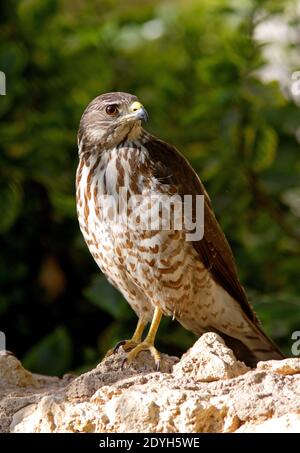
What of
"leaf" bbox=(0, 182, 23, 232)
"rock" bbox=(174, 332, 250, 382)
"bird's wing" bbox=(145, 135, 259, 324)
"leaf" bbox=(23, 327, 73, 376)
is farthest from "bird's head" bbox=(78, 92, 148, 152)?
"leaf" bbox=(23, 327, 73, 376)

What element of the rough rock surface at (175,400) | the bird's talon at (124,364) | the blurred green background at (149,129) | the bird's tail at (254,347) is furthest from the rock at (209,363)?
the blurred green background at (149,129)

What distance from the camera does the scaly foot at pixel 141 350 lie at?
15.6ft

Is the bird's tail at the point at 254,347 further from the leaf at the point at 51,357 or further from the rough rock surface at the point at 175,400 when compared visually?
the leaf at the point at 51,357

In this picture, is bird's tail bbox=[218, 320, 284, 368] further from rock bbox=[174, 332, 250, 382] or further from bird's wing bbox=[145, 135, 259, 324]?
rock bbox=[174, 332, 250, 382]

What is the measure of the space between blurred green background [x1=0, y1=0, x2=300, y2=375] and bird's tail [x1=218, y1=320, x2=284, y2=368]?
519 millimetres

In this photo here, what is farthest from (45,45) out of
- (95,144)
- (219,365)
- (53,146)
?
(219,365)

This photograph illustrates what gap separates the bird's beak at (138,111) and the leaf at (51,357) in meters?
2.30

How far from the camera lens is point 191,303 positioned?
5.47 metres

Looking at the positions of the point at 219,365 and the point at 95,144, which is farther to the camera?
the point at 95,144

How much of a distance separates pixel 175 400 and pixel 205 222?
1653 millimetres

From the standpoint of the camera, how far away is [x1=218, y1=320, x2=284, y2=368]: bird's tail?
573 centimetres

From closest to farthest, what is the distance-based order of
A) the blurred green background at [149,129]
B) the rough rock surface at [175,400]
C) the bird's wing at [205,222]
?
the rough rock surface at [175,400]
the bird's wing at [205,222]
the blurred green background at [149,129]
